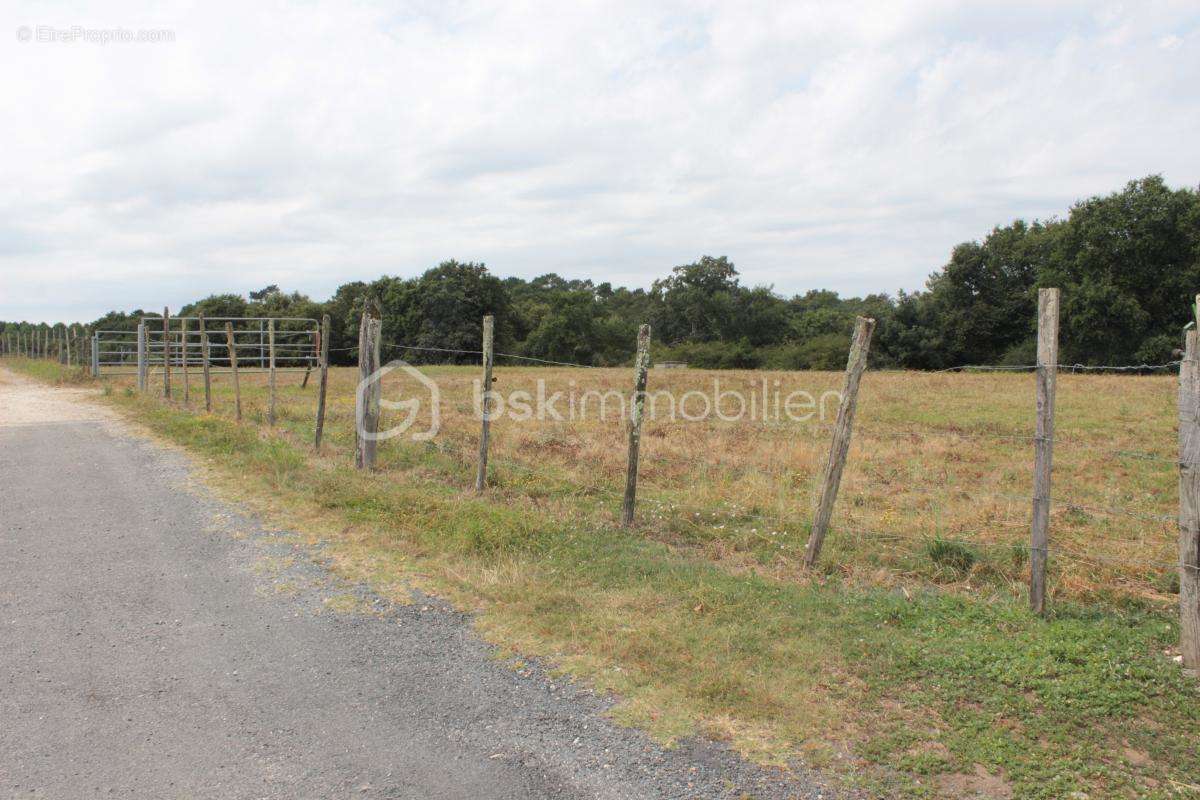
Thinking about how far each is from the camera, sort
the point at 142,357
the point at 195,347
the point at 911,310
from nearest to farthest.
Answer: the point at 142,357 → the point at 195,347 → the point at 911,310

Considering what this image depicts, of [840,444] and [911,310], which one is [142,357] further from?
[911,310]

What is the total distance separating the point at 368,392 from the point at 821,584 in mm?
6609

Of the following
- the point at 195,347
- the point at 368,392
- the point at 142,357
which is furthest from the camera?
the point at 195,347

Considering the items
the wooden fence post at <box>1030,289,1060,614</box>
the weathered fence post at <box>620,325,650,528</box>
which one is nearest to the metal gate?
the weathered fence post at <box>620,325,650,528</box>

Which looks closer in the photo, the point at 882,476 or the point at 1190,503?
the point at 1190,503

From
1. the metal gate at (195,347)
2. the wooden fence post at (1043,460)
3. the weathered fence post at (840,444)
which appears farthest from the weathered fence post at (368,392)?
the wooden fence post at (1043,460)

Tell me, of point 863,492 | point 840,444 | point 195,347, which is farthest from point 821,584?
point 195,347

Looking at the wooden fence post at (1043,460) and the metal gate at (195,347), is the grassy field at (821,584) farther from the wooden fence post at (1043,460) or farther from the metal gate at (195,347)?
the metal gate at (195,347)

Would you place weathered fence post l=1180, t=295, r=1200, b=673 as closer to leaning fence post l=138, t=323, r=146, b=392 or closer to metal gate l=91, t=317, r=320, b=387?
metal gate l=91, t=317, r=320, b=387

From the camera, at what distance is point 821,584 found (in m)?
5.92

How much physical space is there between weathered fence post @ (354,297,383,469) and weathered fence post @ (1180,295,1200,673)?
8345 mm

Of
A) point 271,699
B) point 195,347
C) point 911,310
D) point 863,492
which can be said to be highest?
point 911,310

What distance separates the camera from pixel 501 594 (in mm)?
5715

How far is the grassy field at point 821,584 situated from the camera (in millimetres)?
3867
